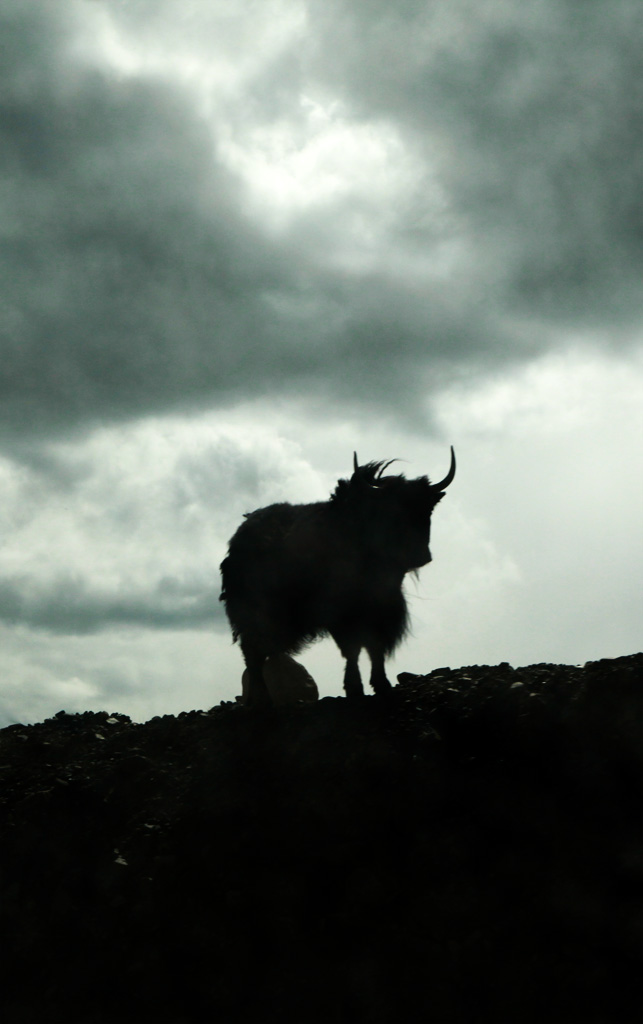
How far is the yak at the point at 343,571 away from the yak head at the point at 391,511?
0.01 metres

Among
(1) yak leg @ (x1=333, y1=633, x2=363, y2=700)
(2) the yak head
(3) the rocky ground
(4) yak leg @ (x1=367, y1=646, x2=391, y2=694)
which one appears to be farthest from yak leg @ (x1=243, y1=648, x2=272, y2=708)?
(2) the yak head

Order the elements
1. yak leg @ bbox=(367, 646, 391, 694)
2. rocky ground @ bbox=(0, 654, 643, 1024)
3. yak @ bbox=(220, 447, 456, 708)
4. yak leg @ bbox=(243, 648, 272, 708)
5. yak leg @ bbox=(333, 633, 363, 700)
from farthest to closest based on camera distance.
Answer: yak leg @ bbox=(243, 648, 272, 708)
yak @ bbox=(220, 447, 456, 708)
yak leg @ bbox=(333, 633, 363, 700)
yak leg @ bbox=(367, 646, 391, 694)
rocky ground @ bbox=(0, 654, 643, 1024)

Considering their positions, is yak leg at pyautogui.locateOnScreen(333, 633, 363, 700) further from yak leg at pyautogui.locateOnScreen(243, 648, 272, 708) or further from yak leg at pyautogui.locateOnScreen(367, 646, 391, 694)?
yak leg at pyautogui.locateOnScreen(243, 648, 272, 708)

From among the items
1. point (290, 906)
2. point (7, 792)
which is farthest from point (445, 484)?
point (7, 792)

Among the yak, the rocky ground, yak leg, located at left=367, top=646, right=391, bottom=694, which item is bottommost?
the rocky ground

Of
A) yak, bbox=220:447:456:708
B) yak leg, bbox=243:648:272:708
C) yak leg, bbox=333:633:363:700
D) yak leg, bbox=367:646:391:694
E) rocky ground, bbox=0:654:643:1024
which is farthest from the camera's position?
yak leg, bbox=243:648:272:708

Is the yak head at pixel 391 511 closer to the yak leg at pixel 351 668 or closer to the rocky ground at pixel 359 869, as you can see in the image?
the yak leg at pixel 351 668

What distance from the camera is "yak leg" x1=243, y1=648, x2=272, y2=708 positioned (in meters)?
11.5

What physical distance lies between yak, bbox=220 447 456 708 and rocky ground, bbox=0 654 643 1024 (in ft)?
3.03

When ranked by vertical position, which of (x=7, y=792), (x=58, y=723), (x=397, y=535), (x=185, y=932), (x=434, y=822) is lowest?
(x=185, y=932)

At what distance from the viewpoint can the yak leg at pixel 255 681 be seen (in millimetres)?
11547

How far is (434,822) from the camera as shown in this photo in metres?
7.84

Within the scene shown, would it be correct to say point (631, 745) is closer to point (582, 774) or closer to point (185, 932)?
point (582, 774)

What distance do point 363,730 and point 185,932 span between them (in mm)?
2487
